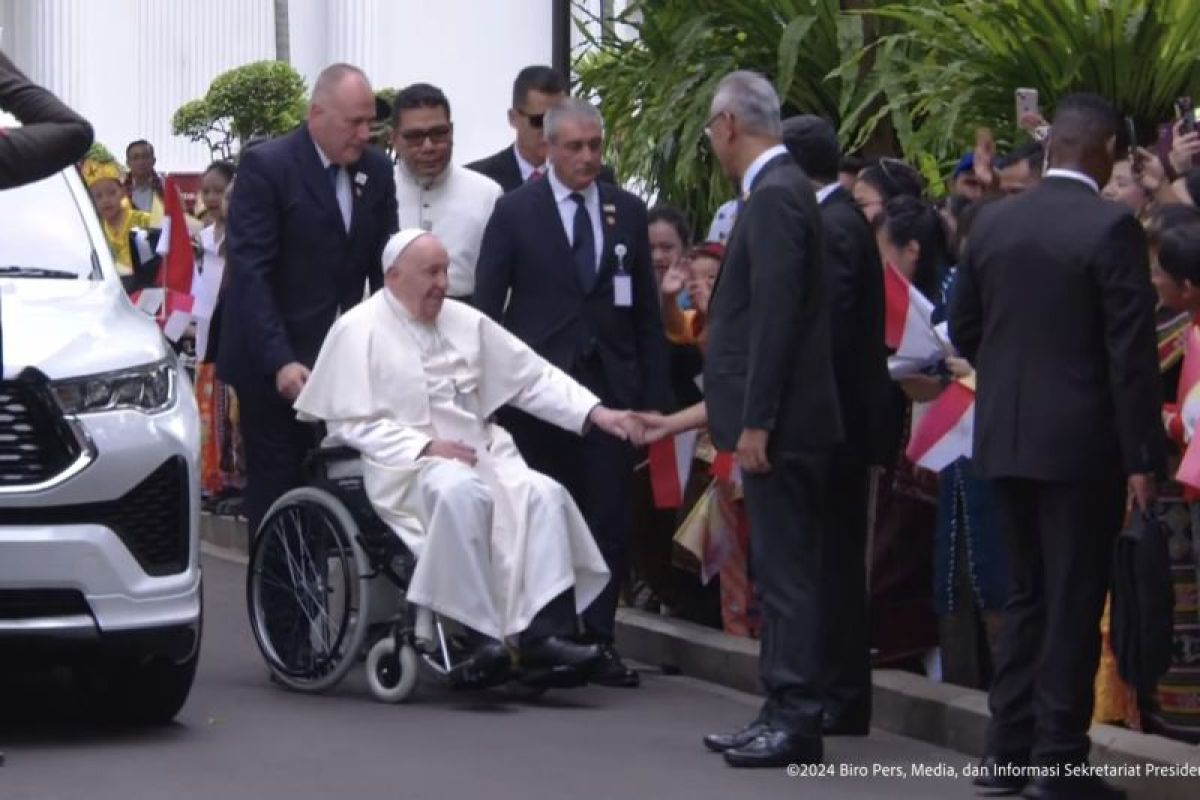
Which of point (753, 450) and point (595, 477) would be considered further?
point (595, 477)

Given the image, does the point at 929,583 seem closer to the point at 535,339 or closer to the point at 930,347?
the point at 930,347

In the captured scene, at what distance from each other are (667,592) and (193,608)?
10.4 ft

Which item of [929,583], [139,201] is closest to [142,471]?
[929,583]

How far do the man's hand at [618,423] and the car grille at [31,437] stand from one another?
2294mm

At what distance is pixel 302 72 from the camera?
4697cm

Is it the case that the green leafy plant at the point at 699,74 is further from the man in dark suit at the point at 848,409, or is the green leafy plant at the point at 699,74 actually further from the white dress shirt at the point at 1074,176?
the white dress shirt at the point at 1074,176

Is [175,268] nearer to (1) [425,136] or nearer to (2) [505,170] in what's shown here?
(2) [505,170]

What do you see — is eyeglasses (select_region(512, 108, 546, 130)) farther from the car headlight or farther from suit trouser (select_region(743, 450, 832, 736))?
suit trouser (select_region(743, 450, 832, 736))

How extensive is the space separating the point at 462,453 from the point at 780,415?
1.73 m

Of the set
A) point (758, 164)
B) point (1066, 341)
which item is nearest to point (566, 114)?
point (758, 164)

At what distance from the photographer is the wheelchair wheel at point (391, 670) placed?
10.6 m

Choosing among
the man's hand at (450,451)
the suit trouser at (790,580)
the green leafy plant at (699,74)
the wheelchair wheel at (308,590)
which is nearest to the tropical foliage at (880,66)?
the green leafy plant at (699,74)

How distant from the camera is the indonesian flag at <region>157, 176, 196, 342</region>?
14602 mm

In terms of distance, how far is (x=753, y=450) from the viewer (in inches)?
371
